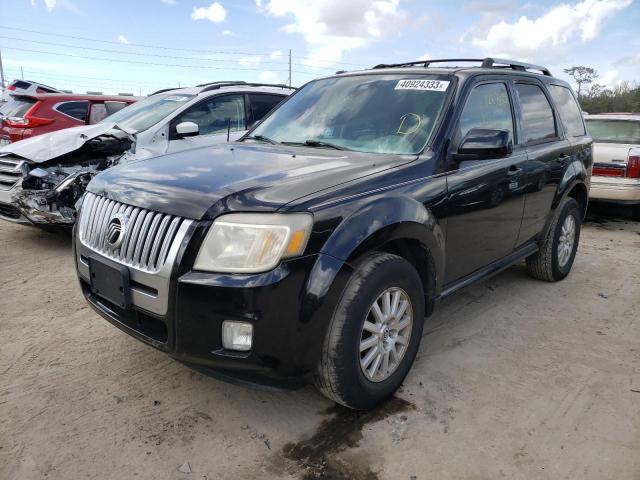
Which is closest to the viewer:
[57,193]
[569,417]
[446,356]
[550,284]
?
[569,417]

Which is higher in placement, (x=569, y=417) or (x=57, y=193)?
(x=57, y=193)

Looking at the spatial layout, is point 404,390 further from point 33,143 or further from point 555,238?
point 33,143

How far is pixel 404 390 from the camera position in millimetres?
2955

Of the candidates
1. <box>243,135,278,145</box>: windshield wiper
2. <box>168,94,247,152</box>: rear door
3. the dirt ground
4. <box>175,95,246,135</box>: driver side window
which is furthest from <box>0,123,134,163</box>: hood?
<box>243,135,278,145</box>: windshield wiper

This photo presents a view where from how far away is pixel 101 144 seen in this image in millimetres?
5676

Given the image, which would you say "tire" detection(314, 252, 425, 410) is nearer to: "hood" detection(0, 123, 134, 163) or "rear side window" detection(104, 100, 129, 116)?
"hood" detection(0, 123, 134, 163)

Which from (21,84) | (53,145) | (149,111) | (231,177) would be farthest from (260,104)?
(21,84)

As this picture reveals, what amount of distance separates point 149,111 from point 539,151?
4.65 meters

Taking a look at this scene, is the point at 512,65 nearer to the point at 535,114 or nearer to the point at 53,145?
the point at 535,114

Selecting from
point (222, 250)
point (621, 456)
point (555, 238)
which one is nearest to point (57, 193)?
point (222, 250)

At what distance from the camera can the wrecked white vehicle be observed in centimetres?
530

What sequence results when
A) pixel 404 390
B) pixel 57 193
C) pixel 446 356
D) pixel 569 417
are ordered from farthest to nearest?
1. pixel 57 193
2. pixel 446 356
3. pixel 404 390
4. pixel 569 417

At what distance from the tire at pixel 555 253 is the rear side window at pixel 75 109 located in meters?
7.16

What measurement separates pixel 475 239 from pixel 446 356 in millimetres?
783
